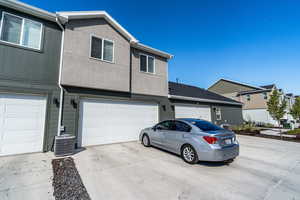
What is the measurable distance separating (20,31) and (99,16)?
3595mm

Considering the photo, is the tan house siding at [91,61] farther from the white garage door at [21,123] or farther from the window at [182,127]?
the window at [182,127]

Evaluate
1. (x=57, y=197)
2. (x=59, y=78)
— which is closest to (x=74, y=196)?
(x=57, y=197)

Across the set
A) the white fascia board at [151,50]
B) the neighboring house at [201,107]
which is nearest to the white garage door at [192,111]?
the neighboring house at [201,107]

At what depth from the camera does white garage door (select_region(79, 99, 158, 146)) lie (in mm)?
6539

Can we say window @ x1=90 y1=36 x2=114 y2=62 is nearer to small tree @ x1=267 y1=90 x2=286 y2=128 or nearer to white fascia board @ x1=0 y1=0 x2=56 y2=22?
white fascia board @ x1=0 y1=0 x2=56 y2=22

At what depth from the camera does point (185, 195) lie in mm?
2777

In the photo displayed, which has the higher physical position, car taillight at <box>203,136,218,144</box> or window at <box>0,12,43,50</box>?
window at <box>0,12,43,50</box>

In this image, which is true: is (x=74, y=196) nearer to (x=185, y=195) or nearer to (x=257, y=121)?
(x=185, y=195)

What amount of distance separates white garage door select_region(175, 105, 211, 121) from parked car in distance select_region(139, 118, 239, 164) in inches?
191

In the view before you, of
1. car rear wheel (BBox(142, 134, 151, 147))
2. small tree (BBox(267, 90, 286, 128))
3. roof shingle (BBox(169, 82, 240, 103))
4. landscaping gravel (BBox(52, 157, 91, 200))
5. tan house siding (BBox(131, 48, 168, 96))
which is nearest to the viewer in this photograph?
landscaping gravel (BBox(52, 157, 91, 200))

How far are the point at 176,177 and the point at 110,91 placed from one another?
212 inches

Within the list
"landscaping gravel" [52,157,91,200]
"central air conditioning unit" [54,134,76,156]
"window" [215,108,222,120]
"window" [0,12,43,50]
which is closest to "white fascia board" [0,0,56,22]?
"window" [0,12,43,50]

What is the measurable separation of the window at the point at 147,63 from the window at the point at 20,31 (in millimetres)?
5343

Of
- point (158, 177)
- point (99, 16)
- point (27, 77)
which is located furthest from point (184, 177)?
point (99, 16)
